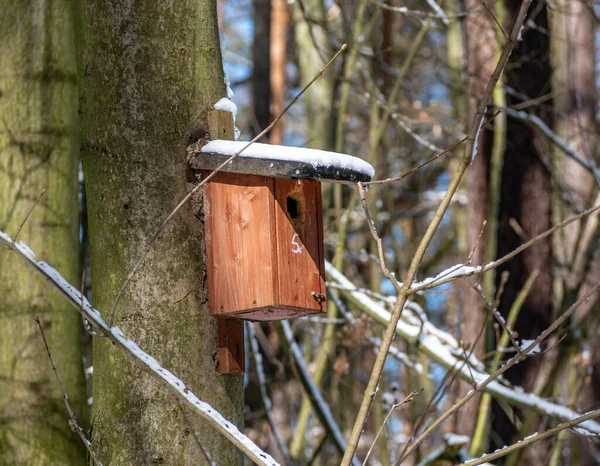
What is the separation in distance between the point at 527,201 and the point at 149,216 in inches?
154

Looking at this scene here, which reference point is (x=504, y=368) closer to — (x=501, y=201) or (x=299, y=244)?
(x=299, y=244)

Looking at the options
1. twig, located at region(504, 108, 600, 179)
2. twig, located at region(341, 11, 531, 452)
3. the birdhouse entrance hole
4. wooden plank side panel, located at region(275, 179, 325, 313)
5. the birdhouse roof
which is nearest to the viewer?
twig, located at region(341, 11, 531, 452)

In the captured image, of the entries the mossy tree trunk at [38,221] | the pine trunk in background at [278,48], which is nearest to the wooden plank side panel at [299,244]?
the mossy tree trunk at [38,221]

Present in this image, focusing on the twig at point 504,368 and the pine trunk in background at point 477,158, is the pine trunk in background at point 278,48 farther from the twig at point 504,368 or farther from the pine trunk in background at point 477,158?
the twig at point 504,368

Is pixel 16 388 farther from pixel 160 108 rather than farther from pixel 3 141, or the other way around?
pixel 160 108

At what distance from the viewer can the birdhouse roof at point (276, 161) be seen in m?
2.12

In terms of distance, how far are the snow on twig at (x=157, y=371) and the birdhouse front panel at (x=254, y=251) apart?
0.40 metres

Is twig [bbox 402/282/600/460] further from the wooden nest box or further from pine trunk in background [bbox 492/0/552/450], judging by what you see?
pine trunk in background [bbox 492/0/552/450]

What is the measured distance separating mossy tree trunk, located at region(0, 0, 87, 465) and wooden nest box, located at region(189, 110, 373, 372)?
94 cm

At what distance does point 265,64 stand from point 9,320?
24.5 ft

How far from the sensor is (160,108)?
2.13m

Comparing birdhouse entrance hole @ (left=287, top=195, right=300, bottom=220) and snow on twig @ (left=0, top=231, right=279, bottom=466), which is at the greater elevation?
birdhouse entrance hole @ (left=287, top=195, right=300, bottom=220)

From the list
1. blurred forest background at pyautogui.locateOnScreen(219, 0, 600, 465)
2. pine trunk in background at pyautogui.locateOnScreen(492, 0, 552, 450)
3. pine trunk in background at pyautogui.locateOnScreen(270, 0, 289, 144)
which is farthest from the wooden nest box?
pine trunk in background at pyautogui.locateOnScreen(270, 0, 289, 144)

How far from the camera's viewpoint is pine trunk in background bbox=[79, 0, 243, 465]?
6.58 feet
